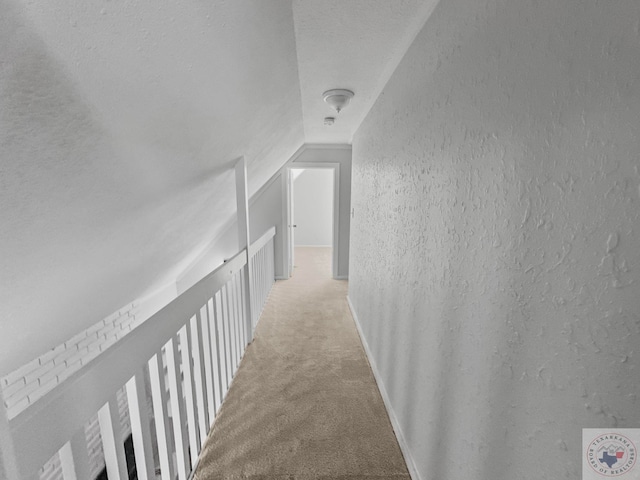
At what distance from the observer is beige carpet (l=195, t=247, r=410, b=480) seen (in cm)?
138

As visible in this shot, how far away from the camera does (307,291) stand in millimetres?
3928

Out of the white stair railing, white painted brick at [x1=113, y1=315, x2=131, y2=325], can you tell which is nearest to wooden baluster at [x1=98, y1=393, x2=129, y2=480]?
the white stair railing

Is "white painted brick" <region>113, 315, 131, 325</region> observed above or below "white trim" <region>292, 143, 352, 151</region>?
below

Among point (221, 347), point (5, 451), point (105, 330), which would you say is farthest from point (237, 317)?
point (5, 451)

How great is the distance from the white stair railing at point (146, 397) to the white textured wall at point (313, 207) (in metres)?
5.29

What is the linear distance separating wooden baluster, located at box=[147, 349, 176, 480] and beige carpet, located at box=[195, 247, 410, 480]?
320 mm

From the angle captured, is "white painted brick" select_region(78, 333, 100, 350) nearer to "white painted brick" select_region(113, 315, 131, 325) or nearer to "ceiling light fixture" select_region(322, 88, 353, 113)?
"white painted brick" select_region(113, 315, 131, 325)

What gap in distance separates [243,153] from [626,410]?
6.69ft

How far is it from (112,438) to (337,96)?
2151 mm

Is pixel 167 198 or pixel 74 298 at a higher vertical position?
pixel 167 198

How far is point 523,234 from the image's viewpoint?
2.16 feet

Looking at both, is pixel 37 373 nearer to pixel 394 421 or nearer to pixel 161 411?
pixel 161 411

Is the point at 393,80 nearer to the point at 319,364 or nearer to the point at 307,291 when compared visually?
the point at 319,364

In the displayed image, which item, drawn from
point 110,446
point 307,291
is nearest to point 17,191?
point 110,446
